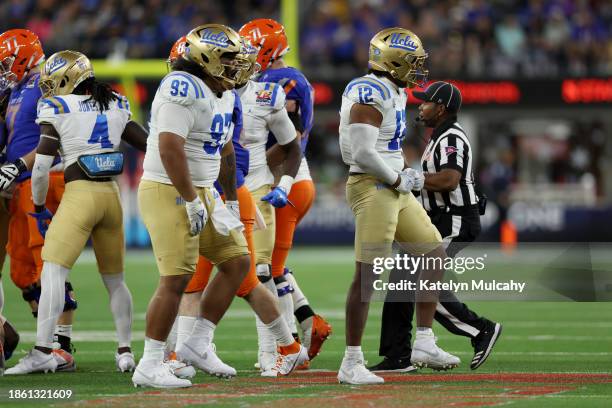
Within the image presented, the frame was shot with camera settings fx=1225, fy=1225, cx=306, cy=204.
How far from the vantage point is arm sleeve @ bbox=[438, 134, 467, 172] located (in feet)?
25.5

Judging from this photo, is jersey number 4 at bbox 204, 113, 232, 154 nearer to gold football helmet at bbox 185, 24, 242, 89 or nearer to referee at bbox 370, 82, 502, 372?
gold football helmet at bbox 185, 24, 242, 89

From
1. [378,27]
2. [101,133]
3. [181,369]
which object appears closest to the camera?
[181,369]

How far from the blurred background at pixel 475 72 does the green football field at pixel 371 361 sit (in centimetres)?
876

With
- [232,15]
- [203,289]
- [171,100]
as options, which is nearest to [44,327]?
[203,289]

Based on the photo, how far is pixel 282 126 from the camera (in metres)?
7.84

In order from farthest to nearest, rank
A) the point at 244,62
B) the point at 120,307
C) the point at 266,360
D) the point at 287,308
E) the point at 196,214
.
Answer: the point at 287,308 < the point at 120,307 < the point at 266,360 < the point at 244,62 < the point at 196,214

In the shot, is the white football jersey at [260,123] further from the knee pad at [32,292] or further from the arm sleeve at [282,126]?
the knee pad at [32,292]

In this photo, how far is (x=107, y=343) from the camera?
9273 millimetres

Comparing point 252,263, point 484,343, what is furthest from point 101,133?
point 484,343

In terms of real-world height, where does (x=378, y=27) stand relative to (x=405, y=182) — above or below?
above

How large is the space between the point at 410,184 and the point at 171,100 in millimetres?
1546

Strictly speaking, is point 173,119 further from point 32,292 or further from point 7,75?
point 32,292

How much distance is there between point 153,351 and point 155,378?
0.15 metres

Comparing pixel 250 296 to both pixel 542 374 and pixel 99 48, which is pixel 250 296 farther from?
pixel 99 48
